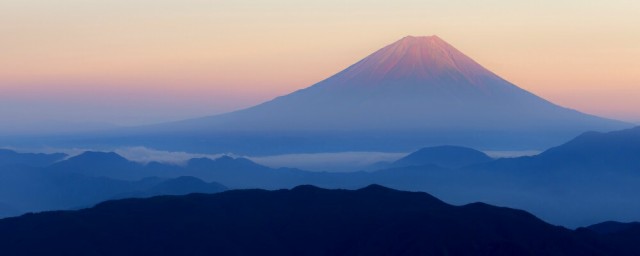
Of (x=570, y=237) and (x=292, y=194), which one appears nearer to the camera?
(x=570, y=237)

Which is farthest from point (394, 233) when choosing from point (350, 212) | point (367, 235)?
point (350, 212)

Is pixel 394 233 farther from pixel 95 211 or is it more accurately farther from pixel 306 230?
pixel 95 211

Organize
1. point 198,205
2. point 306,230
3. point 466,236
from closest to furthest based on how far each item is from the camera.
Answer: point 466,236 → point 306,230 → point 198,205

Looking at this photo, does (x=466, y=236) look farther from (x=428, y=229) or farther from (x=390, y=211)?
(x=390, y=211)

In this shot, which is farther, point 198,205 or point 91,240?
point 198,205

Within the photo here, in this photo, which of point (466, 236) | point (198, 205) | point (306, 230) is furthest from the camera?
point (198, 205)

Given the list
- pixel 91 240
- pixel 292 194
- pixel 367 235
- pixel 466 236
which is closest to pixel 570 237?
pixel 466 236
